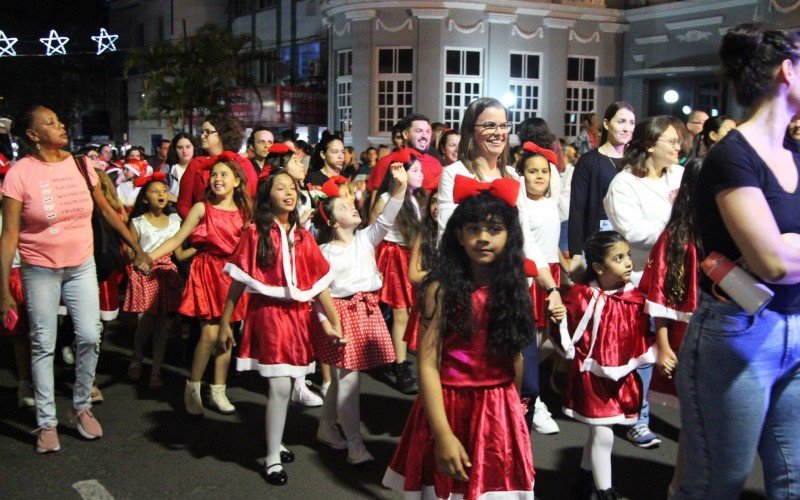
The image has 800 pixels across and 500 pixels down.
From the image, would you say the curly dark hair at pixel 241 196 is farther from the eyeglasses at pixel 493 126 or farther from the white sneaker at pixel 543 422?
the white sneaker at pixel 543 422

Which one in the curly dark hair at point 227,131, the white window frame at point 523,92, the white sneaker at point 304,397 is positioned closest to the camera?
the white sneaker at point 304,397

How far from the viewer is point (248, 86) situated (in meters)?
29.2

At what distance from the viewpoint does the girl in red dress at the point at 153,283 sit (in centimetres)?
686

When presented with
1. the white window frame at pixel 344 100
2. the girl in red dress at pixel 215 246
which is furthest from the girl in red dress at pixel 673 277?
the white window frame at pixel 344 100

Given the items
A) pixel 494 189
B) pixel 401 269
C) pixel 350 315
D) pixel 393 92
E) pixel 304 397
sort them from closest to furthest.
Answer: pixel 494 189 < pixel 350 315 < pixel 304 397 < pixel 401 269 < pixel 393 92

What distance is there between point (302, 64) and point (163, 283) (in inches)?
891

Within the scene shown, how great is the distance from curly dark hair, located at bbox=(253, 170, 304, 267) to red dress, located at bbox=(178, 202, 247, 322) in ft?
4.11

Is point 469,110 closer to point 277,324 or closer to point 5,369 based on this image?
point 277,324

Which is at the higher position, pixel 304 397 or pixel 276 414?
pixel 276 414

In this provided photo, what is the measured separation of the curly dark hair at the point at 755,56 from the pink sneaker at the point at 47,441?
14.6 feet

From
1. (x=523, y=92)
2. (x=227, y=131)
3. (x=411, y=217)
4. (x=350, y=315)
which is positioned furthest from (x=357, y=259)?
(x=523, y=92)

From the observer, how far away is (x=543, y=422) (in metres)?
5.55

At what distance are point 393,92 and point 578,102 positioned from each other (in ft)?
17.0

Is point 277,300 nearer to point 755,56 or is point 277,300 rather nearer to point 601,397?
point 601,397
